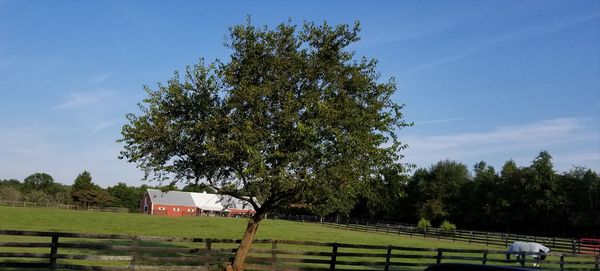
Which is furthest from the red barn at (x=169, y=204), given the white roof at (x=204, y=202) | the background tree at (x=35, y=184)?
the background tree at (x=35, y=184)

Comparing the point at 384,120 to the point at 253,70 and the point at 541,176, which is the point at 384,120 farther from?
the point at 541,176

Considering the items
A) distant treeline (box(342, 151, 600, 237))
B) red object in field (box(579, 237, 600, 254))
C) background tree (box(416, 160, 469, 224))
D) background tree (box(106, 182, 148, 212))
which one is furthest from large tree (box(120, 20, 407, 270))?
background tree (box(106, 182, 148, 212))

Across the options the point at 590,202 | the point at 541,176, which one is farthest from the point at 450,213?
the point at 590,202

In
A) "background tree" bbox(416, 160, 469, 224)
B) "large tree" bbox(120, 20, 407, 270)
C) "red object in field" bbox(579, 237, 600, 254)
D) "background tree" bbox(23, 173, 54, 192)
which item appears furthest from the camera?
"background tree" bbox(23, 173, 54, 192)

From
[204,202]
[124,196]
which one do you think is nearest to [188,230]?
[204,202]

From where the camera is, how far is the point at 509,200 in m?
86.4

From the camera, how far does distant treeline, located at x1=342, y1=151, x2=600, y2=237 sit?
77.3 meters

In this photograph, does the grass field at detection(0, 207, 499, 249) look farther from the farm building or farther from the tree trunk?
the farm building

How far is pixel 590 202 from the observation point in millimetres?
74875

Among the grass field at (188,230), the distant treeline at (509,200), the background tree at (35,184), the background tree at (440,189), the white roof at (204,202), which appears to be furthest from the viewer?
the background tree at (35,184)

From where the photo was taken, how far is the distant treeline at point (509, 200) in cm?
7731

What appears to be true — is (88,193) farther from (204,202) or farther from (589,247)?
(589,247)

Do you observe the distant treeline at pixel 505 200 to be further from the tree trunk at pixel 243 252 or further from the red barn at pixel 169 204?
the tree trunk at pixel 243 252

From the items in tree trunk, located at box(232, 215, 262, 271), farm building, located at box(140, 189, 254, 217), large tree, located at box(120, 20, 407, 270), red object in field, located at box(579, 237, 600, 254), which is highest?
large tree, located at box(120, 20, 407, 270)
